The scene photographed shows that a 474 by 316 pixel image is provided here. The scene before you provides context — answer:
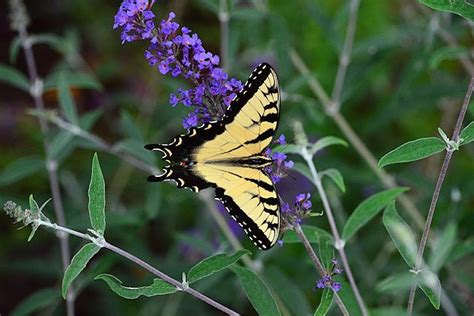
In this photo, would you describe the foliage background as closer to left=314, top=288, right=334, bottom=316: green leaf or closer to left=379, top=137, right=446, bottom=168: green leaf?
left=314, top=288, right=334, bottom=316: green leaf

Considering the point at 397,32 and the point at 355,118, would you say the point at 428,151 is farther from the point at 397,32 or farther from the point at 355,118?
the point at 355,118

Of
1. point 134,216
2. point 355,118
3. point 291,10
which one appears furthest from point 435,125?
point 134,216

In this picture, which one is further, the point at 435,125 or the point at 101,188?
the point at 435,125

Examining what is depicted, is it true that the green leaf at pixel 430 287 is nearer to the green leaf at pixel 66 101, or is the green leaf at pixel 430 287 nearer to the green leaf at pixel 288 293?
the green leaf at pixel 288 293

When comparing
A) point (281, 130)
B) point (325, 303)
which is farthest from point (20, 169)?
point (325, 303)

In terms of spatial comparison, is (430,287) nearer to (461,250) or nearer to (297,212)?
(297,212)
